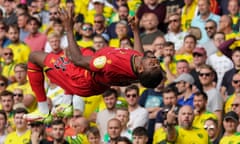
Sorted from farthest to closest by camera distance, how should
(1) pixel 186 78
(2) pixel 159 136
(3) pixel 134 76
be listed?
(1) pixel 186 78 < (2) pixel 159 136 < (3) pixel 134 76

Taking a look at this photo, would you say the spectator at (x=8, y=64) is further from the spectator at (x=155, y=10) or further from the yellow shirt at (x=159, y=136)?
the yellow shirt at (x=159, y=136)

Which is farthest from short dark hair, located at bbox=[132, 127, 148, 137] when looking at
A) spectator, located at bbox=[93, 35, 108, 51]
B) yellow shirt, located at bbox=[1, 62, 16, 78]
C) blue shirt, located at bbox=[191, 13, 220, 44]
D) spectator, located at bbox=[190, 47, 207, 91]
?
yellow shirt, located at bbox=[1, 62, 16, 78]

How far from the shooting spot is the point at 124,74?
11836mm

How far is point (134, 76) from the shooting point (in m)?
11.8

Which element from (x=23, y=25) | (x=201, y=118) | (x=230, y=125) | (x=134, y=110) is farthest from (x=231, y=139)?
(x=23, y=25)

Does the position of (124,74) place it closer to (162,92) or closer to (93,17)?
(162,92)

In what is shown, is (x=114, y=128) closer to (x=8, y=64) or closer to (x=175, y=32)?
(x=175, y=32)

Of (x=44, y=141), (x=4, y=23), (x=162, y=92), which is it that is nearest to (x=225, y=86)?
(x=162, y=92)

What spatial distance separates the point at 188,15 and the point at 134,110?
10.8 feet

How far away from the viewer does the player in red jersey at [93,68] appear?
1173cm

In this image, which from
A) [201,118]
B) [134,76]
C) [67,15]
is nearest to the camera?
[134,76]

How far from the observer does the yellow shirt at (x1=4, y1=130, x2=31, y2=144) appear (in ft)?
50.7

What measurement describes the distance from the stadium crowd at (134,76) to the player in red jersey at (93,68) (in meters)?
0.02

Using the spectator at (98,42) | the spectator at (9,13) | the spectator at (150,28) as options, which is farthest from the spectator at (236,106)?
the spectator at (9,13)
